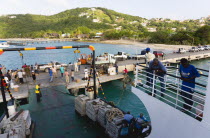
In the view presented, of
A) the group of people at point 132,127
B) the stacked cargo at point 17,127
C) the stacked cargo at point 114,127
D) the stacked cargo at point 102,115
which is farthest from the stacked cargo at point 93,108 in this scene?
the stacked cargo at point 17,127

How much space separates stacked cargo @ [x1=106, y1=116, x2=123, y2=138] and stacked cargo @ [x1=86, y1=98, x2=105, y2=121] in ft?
5.16

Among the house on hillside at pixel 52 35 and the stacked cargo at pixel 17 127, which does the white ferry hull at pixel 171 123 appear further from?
the house on hillside at pixel 52 35

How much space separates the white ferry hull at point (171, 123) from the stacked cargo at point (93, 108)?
344 cm

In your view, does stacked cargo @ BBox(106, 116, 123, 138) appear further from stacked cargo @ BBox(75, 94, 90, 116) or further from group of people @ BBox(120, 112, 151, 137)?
stacked cargo @ BBox(75, 94, 90, 116)

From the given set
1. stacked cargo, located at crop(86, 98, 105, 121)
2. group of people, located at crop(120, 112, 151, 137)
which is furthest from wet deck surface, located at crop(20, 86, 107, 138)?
group of people, located at crop(120, 112, 151, 137)

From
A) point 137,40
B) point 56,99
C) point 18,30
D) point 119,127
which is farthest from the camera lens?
point 18,30

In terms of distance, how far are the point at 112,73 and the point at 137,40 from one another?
93746mm

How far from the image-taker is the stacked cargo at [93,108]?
387 inches

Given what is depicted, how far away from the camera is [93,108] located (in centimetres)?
988

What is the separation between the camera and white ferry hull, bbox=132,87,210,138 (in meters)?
4.62

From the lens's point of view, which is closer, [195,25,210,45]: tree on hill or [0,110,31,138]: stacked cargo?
[0,110,31,138]: stacked cargo

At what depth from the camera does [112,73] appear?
75.2ft

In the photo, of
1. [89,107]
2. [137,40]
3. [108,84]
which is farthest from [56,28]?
[89,107]

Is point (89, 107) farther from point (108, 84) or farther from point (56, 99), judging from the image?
point (108, 84)
